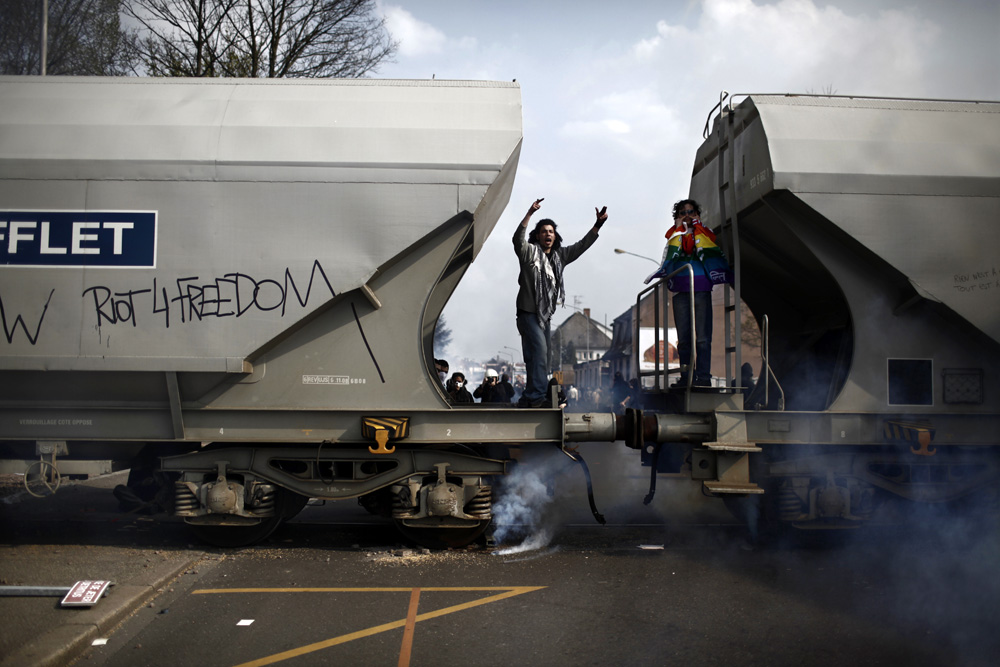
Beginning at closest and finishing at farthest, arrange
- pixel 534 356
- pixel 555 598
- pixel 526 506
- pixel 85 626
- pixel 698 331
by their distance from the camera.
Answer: pixel 85 626 → pixel 555 598 → pixel 534 356 → pixel 698 331 → pixel 526 506

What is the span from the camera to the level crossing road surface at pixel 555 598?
14.1 ft

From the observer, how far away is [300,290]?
19.8 feet

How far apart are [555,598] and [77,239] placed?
16.0ft

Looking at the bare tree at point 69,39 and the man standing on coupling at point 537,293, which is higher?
the bare tree at point 69,39

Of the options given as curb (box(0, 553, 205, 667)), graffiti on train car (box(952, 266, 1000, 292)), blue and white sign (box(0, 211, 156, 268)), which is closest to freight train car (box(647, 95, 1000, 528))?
graffiti on train car (box(952, 266, 1000, 292))

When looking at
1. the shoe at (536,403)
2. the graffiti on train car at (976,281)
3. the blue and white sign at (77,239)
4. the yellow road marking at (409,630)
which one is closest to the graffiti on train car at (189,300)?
the blue and white sign at (77,239)

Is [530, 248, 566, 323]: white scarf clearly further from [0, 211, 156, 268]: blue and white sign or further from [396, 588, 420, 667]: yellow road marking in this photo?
[0, 211, 156, 268]: blue and white sign

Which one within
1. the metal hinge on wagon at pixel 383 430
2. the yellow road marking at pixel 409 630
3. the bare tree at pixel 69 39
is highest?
the bare tree at pixel 69 39

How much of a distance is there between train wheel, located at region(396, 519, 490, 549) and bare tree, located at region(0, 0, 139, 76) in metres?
10.1

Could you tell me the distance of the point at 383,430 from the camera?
20.2ft

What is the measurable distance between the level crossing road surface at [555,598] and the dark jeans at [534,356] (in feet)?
3.38

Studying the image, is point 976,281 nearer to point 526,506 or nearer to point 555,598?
point 555,598

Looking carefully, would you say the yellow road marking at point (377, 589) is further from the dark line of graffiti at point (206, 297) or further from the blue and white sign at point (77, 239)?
the blue and white sign at point (77, 239)

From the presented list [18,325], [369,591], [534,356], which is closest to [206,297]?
[18,325]
